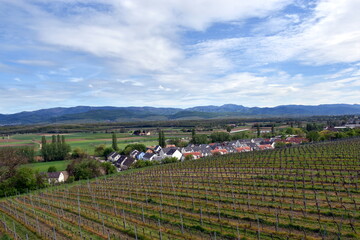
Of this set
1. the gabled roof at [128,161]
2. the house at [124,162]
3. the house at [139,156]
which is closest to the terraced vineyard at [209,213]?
the house at [124,162]

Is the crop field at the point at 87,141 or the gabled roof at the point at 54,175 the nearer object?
the gabled roof at the point at 54,175

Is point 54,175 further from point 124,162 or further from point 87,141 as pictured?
point 87,141

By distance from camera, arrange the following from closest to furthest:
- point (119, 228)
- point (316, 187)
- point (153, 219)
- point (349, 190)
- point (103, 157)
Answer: point (119, 228)
point (153, 219)
point (349, 190)
point (316, 187)
point (103, 157)

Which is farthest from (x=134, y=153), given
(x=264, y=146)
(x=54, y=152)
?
(x=264, y=146)

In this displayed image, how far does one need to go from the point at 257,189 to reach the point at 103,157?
59751 millimetres

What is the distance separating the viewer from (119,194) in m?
26.2

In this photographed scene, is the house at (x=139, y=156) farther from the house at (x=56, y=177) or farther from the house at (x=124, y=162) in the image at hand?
the house at (x=56, y=177)

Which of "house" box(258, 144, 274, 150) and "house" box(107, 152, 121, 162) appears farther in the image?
"house" box(258, 144, 274, 150)

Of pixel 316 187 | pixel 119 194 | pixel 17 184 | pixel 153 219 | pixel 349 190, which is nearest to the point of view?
pixel 153 219

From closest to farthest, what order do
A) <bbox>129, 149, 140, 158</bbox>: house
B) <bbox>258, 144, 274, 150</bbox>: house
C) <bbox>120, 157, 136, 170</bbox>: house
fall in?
1. <bbox>120, 157, 136, 170</bbox>: house
2. <bbox>129, 149, 140, 158</bbox>: house
3. <bbox>258, 144, 274, 150</bbox>: house

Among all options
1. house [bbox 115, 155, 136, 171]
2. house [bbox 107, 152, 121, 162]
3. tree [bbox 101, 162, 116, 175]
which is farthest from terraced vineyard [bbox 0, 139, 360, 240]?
house [bbox 107, 152, 121, 162]

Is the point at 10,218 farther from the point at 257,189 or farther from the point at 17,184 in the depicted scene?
the point at 257,189

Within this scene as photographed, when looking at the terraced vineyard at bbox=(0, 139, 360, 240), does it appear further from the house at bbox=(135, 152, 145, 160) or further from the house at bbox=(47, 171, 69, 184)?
the house at bbox=(135, 152, 145, 160)

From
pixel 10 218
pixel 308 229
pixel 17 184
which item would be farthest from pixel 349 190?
pixel 17 184
